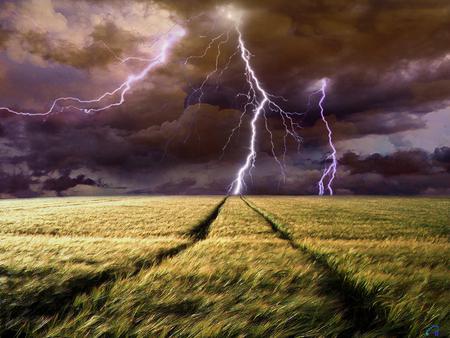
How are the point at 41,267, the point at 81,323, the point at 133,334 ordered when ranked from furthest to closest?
the point at 41,267, the point at 81,323, the point at 133,334

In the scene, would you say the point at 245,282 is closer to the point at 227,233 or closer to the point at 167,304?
the point at 167,304

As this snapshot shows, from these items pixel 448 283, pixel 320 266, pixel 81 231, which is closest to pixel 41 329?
pixel 320 266

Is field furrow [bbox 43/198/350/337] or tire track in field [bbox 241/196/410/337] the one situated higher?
field furrow [bbox 43/198/350/337]

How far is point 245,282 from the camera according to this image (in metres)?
4.77

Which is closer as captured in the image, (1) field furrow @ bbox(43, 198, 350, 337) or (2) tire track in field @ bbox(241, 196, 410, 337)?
(1) field furrow @ bbox(43, 198, 350, 337)

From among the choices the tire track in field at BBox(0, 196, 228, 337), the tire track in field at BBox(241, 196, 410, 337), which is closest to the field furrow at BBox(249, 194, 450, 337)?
the tire track in field at BBox(241, 196, 410, 337)

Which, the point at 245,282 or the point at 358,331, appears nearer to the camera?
the point at 358,331

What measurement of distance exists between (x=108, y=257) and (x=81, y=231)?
751cm

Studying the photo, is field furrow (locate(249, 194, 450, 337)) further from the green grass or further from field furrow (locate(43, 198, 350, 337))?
field furrow (locate(43, 198, 350, 337))
